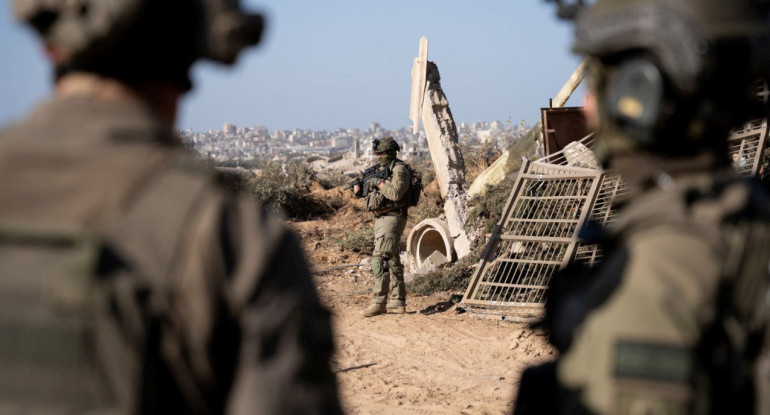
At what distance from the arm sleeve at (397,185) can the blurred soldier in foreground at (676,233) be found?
748 centimetres

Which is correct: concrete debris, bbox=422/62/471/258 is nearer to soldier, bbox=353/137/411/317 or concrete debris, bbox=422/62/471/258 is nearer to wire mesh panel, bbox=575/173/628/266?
soldier, bbox=353/137/411/317

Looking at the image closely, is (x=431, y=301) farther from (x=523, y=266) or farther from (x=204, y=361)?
(x=204, y=361)

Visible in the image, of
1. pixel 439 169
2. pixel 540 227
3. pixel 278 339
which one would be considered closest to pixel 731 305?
pixel 278 339

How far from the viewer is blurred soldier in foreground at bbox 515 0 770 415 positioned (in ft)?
4.55

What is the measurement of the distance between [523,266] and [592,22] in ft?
23.8

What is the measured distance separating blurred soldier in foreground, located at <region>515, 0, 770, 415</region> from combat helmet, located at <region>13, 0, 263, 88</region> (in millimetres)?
764

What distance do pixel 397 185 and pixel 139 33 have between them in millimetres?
7790

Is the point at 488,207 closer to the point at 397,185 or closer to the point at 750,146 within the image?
the point at 397,185

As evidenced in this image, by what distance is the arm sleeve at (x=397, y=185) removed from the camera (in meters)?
9.16

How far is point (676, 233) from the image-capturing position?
146 cm

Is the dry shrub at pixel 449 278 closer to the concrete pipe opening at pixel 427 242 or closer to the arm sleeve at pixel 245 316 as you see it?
the concrete pipe opening at pixel 427 242

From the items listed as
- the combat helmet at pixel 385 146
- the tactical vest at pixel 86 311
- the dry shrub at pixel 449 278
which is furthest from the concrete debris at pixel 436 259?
the tactical vest at pixel 86 311

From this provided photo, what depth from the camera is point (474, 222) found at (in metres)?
11.7

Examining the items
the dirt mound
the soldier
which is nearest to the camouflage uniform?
the soldier
